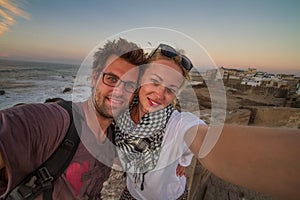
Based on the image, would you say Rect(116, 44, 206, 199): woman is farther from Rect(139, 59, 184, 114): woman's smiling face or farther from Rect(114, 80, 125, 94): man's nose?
Rect(114, 80, 125, 94): man's nose

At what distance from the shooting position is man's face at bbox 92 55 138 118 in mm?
1462

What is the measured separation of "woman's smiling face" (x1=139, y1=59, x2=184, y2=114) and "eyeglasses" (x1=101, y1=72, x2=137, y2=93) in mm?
165

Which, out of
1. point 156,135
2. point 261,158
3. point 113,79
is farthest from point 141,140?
point 261,158

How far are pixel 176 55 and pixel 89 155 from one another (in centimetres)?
92

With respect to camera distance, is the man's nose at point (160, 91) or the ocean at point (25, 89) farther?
the ocean at point (25, 89)

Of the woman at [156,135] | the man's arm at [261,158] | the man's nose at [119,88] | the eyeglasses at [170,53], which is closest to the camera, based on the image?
the man's arm at [261,158]

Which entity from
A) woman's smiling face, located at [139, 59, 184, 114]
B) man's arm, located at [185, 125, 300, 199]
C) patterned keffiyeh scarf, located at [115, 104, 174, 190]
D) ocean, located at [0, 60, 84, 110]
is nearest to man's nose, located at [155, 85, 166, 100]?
woman's smiling face, located at [139, 59, 184, 114]

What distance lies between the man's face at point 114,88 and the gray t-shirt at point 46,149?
31cm

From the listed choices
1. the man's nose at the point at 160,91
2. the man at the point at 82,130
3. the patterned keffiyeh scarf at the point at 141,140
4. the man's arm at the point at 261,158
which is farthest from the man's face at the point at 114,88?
the man's arm at the point at 261,158

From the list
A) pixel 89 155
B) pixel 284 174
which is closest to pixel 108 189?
pixel 89 155

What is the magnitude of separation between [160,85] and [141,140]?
447 mm

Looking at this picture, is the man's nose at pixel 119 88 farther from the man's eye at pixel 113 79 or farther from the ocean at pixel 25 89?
the ocean at pixel 25 89

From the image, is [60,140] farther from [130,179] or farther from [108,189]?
[108,189]

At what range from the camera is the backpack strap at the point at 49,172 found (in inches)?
33.6
